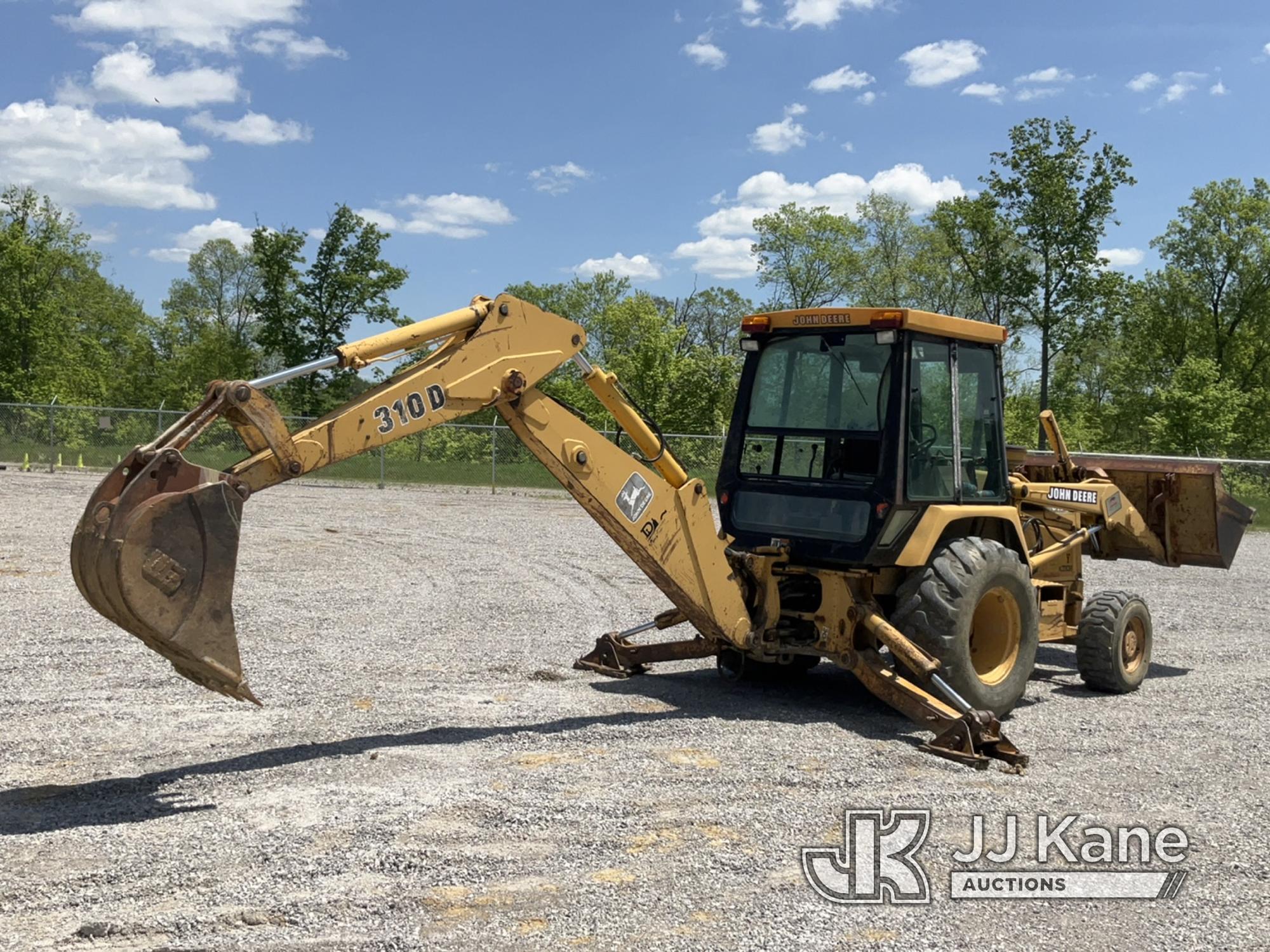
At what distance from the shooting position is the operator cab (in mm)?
7480

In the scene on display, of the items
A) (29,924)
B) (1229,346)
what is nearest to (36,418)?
(29,924)

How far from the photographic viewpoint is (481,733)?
694 centimetres

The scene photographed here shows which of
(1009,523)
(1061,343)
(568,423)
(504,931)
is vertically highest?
(1061,343)

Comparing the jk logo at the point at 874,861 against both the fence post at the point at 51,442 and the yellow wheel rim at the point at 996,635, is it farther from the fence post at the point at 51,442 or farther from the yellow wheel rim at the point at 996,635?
the fence post at the point at 51,442

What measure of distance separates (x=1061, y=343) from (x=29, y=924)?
3383cm

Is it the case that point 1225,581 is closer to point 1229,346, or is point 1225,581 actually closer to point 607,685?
point 607,685

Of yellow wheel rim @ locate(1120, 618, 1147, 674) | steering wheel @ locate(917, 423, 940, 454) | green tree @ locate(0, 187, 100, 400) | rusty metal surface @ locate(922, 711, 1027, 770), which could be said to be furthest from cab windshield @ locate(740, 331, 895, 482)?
green tree @ locate(0, 187, 100, 400)

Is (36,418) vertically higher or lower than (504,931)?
higher

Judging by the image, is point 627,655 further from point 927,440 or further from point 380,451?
point 380,451

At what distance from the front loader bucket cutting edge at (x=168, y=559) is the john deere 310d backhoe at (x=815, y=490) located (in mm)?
197

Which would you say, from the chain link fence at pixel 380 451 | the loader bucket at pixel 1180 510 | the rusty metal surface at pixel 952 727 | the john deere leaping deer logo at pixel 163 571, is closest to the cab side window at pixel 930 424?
the rusty metal surface at pixel 952 727

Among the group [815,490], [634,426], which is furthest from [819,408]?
[634,426]

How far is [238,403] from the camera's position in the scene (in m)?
5.52

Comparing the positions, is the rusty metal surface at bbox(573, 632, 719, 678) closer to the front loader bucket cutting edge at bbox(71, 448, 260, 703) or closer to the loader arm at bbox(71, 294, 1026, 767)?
the loader arm at bbox(71, 294, 1026, 767)
